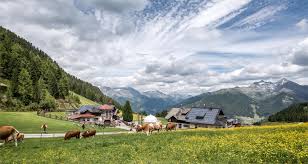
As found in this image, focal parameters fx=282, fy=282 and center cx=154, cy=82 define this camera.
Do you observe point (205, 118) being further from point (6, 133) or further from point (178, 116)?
point (6, 133)

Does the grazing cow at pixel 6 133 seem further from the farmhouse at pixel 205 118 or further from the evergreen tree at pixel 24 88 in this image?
the evergreen tree at pixel 24 88

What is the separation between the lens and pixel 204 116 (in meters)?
121

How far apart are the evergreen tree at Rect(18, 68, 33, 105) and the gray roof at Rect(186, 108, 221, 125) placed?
84884 millimetres

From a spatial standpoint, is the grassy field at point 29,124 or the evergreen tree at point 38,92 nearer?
the grassy field at point 29,124

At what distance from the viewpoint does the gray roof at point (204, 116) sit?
388 ft

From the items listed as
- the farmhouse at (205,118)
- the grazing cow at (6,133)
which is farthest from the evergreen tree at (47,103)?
the grazing cow at (6,133)

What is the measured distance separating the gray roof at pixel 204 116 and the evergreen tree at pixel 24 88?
8488 centimetres

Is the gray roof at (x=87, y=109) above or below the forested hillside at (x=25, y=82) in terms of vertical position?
below

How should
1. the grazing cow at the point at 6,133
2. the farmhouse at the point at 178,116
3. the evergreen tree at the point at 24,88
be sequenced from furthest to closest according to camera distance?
the evergreen tree at the point at 24,88, the farmhouse at the point at 178,116, the grazing cow at the point at 6,133

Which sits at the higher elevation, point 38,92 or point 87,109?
point 38,92

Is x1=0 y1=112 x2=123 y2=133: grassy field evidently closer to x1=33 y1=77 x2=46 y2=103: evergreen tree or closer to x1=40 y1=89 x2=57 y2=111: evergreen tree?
x1=40 y1=89 x2=57 y2=111: evergreen tree

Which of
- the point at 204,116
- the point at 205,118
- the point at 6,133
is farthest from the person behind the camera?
the point at 204,116

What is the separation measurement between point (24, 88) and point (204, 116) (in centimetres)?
9360

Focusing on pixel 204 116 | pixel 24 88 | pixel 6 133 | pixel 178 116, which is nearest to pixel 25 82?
pixel 24 88
